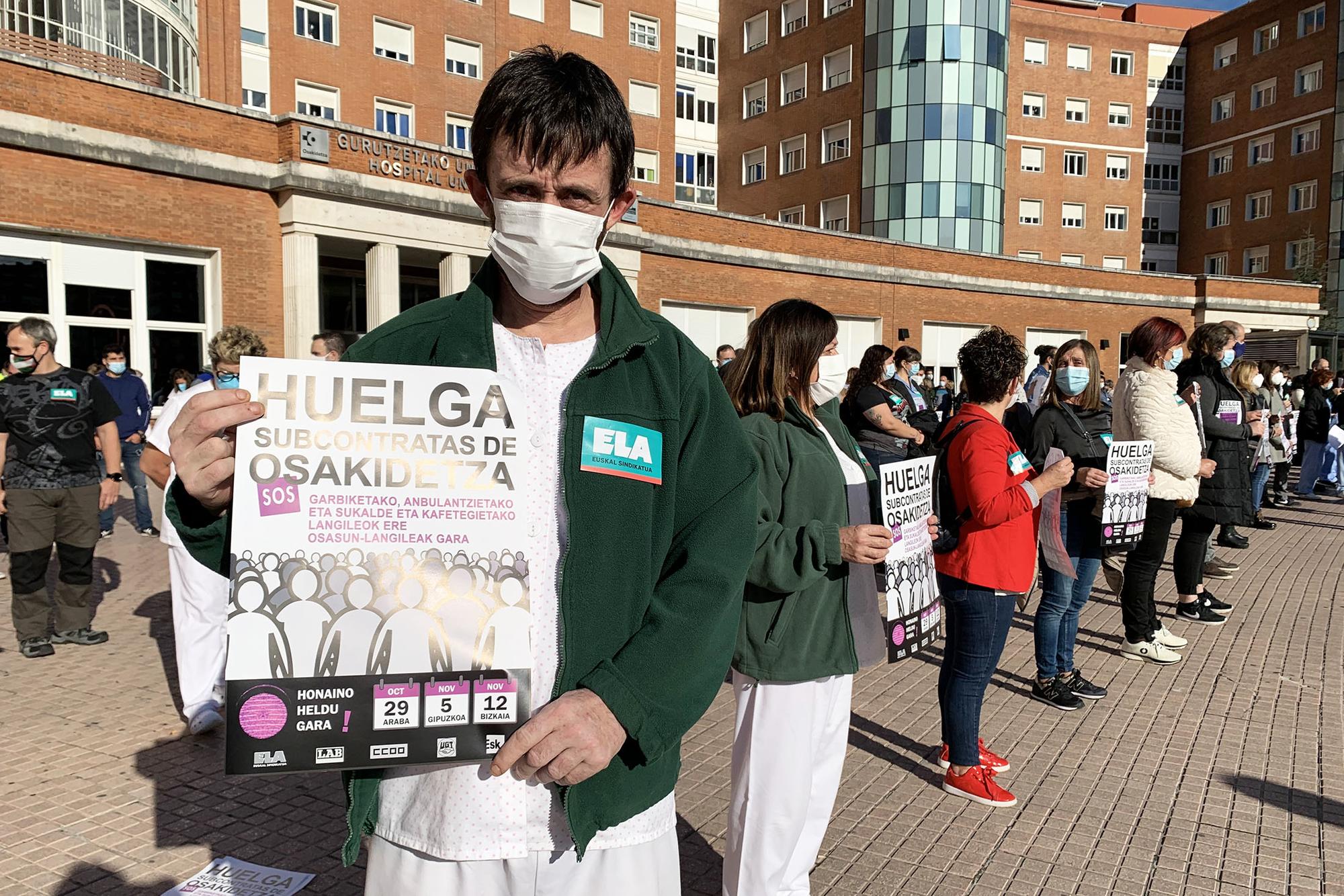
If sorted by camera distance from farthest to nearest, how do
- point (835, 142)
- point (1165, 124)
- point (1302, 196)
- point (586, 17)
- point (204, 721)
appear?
point (1165, 124)
point (1302, 196)
point (835, 142)
point (586, 17)
point (204, 721)

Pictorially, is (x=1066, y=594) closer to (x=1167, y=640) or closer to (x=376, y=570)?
(x=1167, y=640)

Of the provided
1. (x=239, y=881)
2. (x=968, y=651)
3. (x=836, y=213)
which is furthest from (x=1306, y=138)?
(x=239, y=881)

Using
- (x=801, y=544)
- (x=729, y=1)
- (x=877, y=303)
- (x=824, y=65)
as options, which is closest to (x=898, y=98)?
(x=824, y=65)

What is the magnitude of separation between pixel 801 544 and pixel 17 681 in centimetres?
614

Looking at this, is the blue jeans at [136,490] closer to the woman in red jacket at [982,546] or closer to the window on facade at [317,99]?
the woman in red jacket at [982,546]

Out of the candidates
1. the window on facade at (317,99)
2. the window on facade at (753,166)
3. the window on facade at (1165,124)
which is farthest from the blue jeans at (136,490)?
the window on facade at (1165,124)

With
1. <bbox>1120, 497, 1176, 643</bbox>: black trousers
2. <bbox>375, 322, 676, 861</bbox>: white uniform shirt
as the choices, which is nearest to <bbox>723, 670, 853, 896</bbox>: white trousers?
<bbox>375, 322, 676, 861</bbox>: white uniform shirt

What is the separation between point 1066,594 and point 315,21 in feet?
117

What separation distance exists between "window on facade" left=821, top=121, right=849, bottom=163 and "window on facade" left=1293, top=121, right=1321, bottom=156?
28413mm

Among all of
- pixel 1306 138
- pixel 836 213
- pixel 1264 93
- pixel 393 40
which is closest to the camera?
pixel 393 40

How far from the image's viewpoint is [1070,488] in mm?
6426

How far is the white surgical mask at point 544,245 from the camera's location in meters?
1.77

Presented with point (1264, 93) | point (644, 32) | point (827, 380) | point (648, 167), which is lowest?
point (827, 380)

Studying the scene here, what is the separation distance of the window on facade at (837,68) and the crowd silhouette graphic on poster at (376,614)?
51.7 metres
